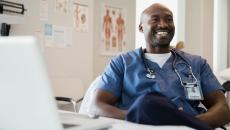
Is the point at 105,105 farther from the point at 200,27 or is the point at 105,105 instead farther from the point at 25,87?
the point at 200,27

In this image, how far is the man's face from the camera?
2.01 metres

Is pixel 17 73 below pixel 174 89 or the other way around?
the other way around

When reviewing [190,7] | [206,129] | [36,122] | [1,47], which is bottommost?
[206,129]

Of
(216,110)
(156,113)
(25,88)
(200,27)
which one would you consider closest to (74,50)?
(216,110)

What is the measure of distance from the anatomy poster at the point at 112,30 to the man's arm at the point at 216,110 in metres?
1.94

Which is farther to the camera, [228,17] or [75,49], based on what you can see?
[228,17]

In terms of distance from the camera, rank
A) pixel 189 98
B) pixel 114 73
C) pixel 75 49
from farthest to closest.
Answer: pixel 75 49 < pixel 114 73 < pixel 189 98

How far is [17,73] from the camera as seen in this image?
70cm

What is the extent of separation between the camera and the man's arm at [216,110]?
5.46ft

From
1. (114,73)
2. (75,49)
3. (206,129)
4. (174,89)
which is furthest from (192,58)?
(75,49)

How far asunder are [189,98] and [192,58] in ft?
0.89

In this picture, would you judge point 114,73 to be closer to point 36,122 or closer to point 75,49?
point 36,122

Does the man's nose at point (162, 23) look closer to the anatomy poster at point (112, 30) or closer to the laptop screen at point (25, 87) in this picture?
the laptop screen at point (25, 87)

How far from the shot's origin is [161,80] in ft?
6.04
